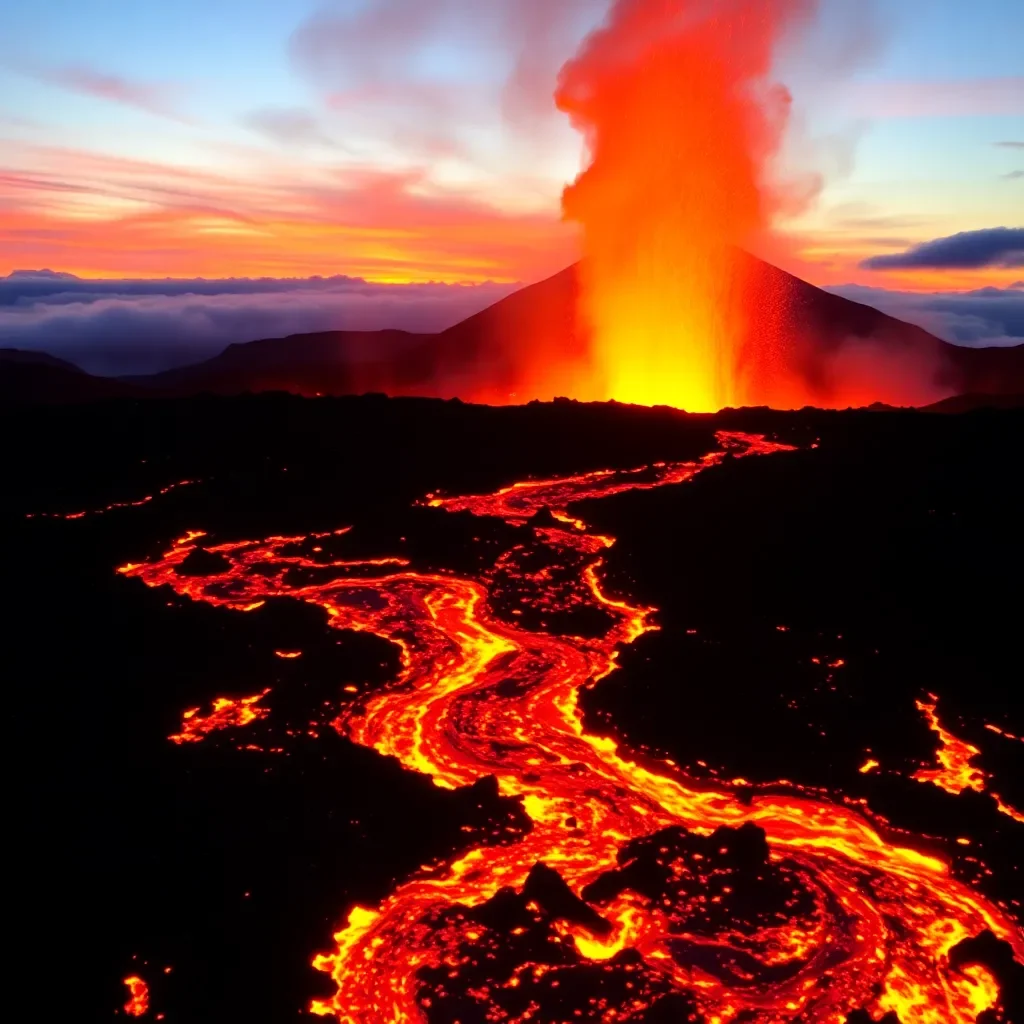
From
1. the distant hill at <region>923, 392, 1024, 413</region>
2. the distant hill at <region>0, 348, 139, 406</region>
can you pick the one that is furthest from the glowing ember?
the distant hill at <region>0, 348, 139, 406</region>

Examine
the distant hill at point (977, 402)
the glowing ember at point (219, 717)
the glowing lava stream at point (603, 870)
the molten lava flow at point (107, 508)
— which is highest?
the distant hill at point (977, 402)

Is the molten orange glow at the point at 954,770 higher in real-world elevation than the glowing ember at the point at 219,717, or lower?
higher

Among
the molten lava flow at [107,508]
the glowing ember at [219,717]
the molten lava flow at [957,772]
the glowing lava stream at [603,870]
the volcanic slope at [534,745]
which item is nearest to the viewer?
the glowing lava stream at [603,870]

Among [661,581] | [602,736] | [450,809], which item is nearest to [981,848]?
[602,736]

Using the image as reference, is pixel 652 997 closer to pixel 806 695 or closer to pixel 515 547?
pixel 806 695

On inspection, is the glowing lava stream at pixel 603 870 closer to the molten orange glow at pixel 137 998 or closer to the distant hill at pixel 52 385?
the molten orange glow at pixel 137 998

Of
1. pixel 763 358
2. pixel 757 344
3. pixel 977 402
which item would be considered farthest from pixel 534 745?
pixel 757 344

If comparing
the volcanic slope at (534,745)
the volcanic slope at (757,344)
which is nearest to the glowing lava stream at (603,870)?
the volcanic slope at (534,745)
